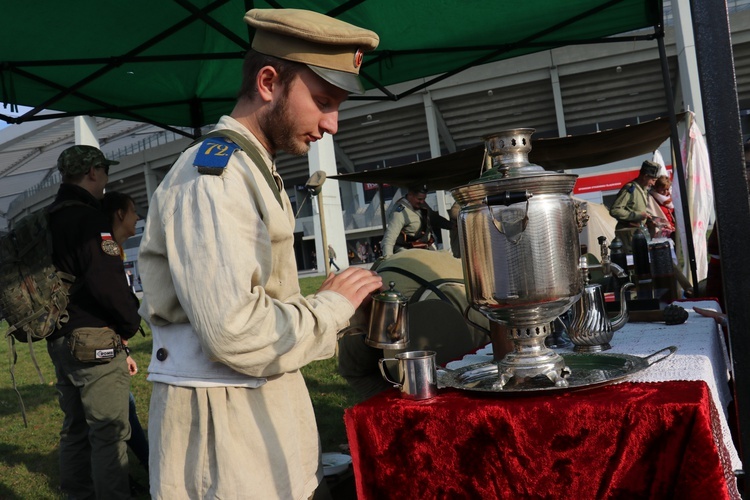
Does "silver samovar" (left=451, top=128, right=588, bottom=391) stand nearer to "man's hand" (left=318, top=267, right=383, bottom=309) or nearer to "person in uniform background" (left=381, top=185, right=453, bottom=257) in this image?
"man's hand" (left=318, top=267, right=383, bottom=309)

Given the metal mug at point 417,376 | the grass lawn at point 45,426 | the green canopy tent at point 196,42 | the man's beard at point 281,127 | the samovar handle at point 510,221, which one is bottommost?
the grass lawn at point 45,426

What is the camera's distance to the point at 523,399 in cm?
136

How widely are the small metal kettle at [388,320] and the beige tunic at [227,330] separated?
0.43 ft

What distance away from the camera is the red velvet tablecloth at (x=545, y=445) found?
1.21m

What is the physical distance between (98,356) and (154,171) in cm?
3031

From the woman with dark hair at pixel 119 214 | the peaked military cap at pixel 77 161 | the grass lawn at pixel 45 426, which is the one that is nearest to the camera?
the peaked military cap at pixel 77 161

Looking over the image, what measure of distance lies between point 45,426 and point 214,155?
17.0ft

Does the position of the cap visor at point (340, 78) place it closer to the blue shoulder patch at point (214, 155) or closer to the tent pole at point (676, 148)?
the blue shoulder patch at point (214, 155)

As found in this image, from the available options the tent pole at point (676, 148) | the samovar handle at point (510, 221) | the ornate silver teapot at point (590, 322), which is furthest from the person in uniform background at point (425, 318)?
the tent pole at point (676, 148)

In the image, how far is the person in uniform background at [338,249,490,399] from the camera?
2.47 m

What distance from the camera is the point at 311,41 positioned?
4.14ft

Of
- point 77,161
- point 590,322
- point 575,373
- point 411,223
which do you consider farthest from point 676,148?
point 77,161

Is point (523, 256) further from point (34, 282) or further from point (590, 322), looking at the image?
point (34, 282)

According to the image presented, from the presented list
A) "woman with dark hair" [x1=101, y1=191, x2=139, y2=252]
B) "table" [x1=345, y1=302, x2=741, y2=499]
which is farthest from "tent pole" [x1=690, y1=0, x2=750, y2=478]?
"woman with dark hair" [x1=101, y1=191, x2=139, y2=252]
